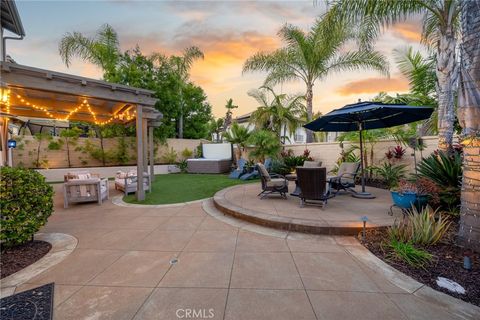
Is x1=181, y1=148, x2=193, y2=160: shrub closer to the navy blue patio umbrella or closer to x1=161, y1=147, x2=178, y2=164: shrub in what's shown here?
x1=161, y1=147, x2=178, y2=164: shrub

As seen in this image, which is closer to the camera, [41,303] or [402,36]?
[41,303]

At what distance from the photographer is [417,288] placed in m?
2.32

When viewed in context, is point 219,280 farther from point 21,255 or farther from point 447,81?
point 447,81

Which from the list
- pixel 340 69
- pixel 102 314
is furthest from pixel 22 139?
pixel 340 69

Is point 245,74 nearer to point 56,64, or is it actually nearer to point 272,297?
point 56,64

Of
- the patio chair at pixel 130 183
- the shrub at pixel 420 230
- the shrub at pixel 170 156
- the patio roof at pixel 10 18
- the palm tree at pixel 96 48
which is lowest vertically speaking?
the shrub at pixel 420 230

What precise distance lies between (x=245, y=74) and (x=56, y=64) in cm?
1083

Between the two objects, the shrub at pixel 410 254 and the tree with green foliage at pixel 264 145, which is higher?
the tree with green foliage at pixel 264 145

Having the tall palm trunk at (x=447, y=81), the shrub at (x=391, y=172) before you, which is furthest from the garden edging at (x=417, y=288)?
the shrub at (x=391, y=172)

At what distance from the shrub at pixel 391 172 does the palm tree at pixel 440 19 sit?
1796mm

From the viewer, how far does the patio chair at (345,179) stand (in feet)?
19.6

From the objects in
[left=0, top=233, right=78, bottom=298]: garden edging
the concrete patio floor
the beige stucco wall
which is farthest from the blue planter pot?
the beige stucco wall

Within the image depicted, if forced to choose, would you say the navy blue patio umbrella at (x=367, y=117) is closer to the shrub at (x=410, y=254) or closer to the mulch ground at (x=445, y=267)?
the mulch ground at (x=445, y=267)

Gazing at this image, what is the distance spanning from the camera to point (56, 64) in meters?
11.9
